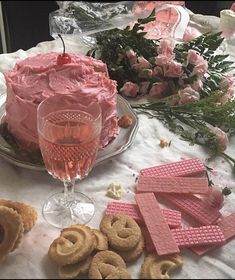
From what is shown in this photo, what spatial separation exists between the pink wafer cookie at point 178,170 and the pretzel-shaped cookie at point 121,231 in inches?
5.9

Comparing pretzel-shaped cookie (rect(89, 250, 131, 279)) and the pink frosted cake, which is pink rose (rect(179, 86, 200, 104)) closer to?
the pink frosted cake

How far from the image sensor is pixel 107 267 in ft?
2.18

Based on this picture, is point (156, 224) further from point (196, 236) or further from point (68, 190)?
point (68, 190)

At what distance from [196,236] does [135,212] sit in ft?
0.34

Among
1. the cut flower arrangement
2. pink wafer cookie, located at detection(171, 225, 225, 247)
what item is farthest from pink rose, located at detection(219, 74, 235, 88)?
pink wafer cookie, located at detection(171, 225, 225, 247)

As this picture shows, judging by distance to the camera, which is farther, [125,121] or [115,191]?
[125,121]

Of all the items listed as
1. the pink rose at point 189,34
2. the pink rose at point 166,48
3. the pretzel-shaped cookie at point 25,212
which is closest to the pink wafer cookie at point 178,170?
the pretzel-shaped cookie at point 25,212

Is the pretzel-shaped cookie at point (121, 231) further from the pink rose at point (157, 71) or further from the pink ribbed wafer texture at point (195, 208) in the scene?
the pink rose at point (157, 71)

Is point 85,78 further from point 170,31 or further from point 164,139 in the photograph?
point 170,31

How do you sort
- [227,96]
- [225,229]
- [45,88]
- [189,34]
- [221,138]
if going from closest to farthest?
[225,229] → [45,88] → [221,138] → [227,96] → [189,34]

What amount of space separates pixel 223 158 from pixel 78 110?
1.06ft

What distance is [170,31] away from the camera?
4.50 feet

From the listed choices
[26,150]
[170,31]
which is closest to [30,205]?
[26,150]

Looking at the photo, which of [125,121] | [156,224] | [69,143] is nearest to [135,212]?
[156,224]
